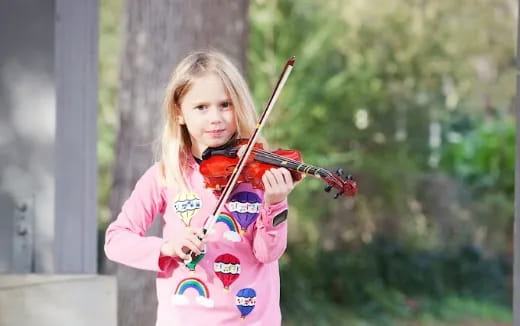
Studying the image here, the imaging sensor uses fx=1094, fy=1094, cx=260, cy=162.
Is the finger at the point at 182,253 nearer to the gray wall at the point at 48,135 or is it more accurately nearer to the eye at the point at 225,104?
the eye at the point at 225,104

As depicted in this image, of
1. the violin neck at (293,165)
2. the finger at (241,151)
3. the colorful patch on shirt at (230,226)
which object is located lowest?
the colorful patch on shirt at (230,226)

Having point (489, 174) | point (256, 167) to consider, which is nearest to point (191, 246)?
point (256, 167)

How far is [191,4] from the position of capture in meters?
5.28

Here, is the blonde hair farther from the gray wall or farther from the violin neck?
the gray wall

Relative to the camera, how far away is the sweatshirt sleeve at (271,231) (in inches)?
98.7

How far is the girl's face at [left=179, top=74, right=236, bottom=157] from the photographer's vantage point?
103 inches

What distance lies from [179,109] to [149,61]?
2764 mm

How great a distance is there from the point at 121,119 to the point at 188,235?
3411 millimetres

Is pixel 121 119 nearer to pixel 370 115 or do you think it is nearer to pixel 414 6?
pixel 370 115

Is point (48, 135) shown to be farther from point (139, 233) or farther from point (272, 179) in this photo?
point (272, 179)

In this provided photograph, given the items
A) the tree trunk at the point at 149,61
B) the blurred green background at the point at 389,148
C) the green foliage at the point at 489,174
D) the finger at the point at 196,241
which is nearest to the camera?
the finger at the point at 196,241

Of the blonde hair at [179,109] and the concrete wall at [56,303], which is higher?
the blonde hair at [179,109]

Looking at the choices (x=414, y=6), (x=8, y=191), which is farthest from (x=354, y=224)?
(x=8, y=191)

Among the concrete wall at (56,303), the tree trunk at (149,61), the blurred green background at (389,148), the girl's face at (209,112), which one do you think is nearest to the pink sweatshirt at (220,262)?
the girl's face at (209,112)
